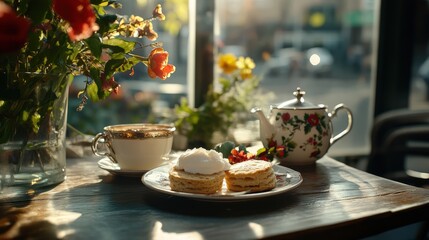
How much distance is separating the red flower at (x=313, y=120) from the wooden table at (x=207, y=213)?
0.68ft

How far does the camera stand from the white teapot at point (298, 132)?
1416mm

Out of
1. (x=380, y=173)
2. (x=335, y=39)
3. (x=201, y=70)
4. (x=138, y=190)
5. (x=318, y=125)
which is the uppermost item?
(x=335, y=39)

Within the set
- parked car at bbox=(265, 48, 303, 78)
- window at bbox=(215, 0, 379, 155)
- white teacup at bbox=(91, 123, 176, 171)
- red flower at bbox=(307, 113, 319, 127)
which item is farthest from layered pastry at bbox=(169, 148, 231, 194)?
parked car at bbox=(265, 48, 303, 78)

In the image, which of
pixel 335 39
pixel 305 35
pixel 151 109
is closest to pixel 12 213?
pixel 151 109

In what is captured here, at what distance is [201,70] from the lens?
2.08 meters

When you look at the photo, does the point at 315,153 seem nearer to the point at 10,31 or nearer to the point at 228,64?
the point at 228,64

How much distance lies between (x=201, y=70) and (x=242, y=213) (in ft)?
3.83

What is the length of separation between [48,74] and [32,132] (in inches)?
5.5

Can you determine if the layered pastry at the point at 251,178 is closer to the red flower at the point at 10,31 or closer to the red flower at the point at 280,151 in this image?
the red flower at the point at 280,151

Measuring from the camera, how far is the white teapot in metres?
1.42

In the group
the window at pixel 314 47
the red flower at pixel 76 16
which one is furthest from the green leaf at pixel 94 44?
the window at pixel 314 47

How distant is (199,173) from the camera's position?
1067mm

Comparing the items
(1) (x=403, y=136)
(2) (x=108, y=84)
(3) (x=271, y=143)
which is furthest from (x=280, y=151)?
(1) (x=403, y=136)

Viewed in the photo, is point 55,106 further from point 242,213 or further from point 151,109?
point 151,109
